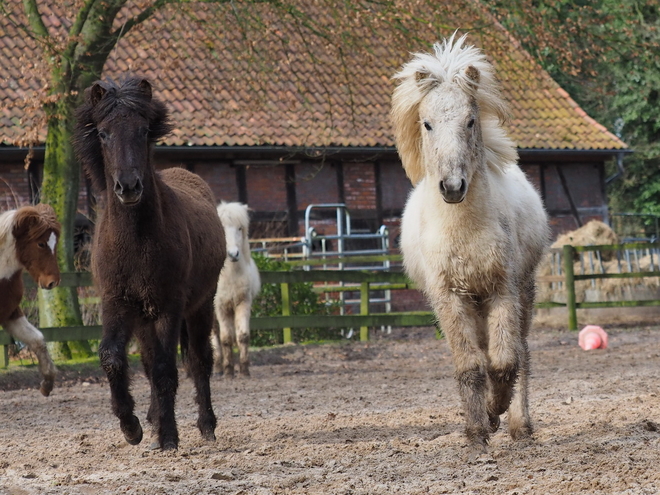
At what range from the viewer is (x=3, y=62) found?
18109mm

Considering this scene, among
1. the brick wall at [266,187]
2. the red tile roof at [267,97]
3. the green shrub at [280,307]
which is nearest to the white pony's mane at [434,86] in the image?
the green shrub at [280,307]

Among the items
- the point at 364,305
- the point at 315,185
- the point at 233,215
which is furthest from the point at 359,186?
the point at 233,215

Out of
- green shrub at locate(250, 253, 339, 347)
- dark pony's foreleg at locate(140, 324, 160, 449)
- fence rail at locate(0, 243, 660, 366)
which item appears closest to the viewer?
dark pony's foreleg at locate(140, 324, 160, 449)

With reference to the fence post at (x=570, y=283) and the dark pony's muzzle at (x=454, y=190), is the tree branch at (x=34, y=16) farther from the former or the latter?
the fence post at (x=570, y=283)

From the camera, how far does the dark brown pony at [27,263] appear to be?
8938 millimetres

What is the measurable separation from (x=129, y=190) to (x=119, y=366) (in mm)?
1102

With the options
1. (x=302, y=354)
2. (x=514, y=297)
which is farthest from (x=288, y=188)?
(x=514, y=297)

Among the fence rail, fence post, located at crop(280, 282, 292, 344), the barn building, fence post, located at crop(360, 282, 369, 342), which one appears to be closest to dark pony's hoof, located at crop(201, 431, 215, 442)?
the fence rail

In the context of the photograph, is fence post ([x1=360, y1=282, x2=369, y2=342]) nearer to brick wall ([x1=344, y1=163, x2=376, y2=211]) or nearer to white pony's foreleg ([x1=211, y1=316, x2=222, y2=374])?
white pony's foreleg ([x1=211, y1=316, x2=222, y2=374])

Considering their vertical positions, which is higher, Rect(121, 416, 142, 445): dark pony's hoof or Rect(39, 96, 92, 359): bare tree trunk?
Rect(39, 96, 92, 359): bare tree trunk

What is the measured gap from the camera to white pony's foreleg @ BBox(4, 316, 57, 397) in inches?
352

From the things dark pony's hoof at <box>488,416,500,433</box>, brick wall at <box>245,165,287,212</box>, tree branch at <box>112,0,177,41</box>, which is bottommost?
dark pony's hoof at <box>488,416,500,433</box>

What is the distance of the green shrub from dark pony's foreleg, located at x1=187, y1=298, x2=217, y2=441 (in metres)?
7.92

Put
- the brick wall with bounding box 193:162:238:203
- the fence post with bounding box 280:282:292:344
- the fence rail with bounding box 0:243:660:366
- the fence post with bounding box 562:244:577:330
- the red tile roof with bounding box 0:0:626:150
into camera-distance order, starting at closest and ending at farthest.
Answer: the fence rail with bounding box 0:243:660:366
the fence post with bounding box 280:282:292:344
the fence post with bounding box 562:244:577:330
the red tile roof with bounding box 0:0:626:150
the brick wall with bounding box 193:162:238:203
